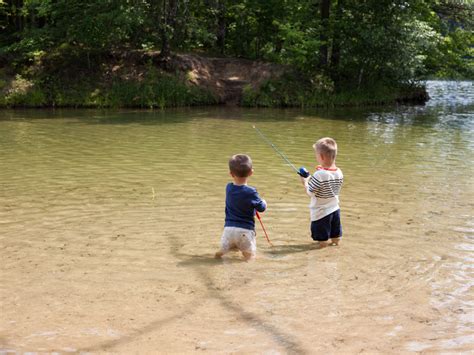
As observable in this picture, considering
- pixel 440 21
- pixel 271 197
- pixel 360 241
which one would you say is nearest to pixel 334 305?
pixel 360 241

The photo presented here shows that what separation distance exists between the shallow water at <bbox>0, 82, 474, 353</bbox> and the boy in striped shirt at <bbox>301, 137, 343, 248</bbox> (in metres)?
0.18

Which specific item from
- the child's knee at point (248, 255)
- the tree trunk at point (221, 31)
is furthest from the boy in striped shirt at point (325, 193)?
the tree trunk at point (221, 31)

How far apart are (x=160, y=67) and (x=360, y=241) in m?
18.3

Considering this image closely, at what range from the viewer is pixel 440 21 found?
2631cm

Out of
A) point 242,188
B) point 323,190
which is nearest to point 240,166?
point 242,188

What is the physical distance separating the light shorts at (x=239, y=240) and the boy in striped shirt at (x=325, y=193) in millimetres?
746

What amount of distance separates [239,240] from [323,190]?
3.24 ft

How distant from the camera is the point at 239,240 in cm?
537

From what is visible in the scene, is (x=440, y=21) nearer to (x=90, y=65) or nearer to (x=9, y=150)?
(x=90, y=65)

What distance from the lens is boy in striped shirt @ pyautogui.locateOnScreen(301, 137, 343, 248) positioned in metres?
5.61

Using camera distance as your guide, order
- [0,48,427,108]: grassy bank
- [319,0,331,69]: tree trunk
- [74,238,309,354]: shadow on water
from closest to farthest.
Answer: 1. [74,238,309,354]: shadow on water
2. [0,48,427,108]: grassy bank
3. [319,0,331,69]: tree trunk

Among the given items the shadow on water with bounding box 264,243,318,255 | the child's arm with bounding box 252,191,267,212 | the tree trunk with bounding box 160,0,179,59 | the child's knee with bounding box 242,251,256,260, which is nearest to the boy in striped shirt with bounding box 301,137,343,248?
the shadow on water with bounding box 264,243,318,255

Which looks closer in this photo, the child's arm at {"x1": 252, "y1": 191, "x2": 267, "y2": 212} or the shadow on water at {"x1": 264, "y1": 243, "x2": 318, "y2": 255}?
the child's arm at {"x1": 252, "y1": 191, "x2": 267, "y2": 212}

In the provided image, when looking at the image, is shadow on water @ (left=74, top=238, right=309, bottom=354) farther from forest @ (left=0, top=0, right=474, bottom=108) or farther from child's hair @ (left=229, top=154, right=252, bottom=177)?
forest @ (left=0, top=0, right=474, bottom=108)
